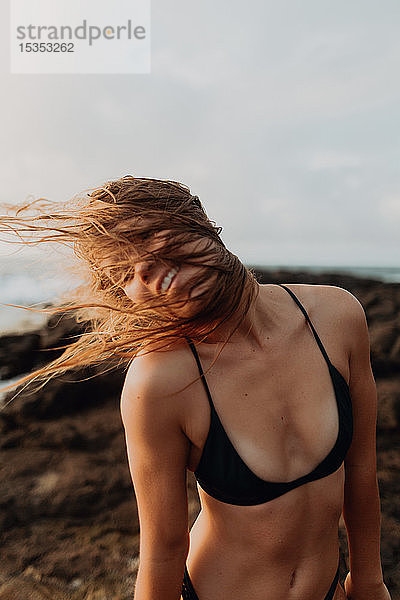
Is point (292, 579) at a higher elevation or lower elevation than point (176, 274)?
lower

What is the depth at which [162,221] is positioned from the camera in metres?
1.12

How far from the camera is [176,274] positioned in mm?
1137

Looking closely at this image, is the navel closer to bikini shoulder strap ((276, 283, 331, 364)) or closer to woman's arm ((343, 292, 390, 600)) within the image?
woman's arm ((343, 292, 390, 600))

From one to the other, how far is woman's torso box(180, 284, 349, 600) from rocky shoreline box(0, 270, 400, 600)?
846 mm

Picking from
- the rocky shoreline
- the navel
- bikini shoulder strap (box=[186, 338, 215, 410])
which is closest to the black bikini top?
bikini shoulder strap (box=[186, 338, 215, 410])

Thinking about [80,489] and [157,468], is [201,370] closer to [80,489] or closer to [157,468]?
[157,468]

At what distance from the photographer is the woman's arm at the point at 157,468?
110cm

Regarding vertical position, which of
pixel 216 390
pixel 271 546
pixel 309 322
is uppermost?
pixel 309 322

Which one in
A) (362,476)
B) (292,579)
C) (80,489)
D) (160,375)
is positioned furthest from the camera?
(80,489)

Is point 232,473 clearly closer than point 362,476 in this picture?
Yes

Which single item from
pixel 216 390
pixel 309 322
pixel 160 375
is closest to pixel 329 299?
pixel 309 322

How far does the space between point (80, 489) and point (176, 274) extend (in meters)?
1.99

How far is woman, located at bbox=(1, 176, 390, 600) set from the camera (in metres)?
1.13

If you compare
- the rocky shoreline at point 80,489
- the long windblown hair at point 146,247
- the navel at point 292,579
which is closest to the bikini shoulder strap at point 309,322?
the long windblown hair at point 146,247
